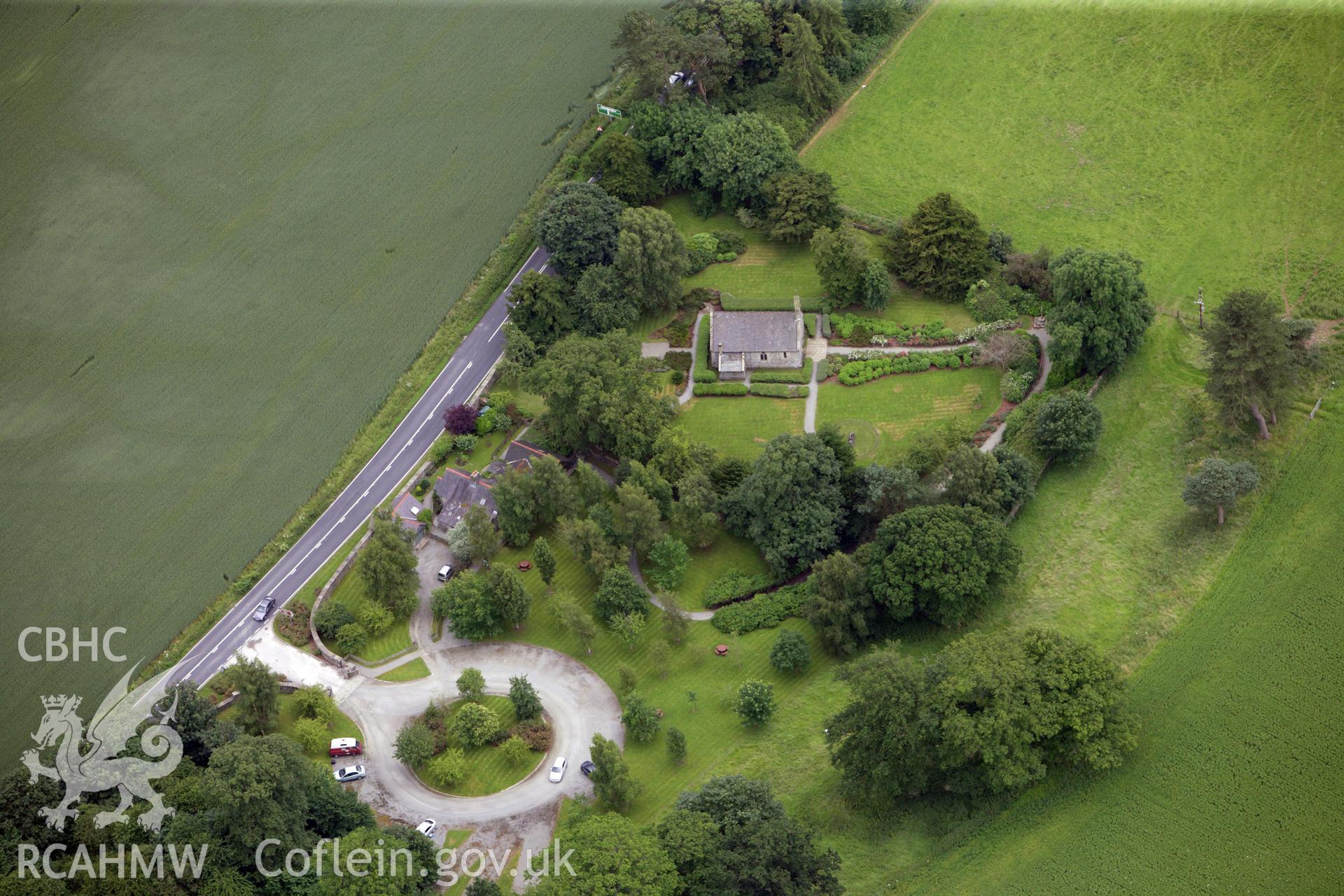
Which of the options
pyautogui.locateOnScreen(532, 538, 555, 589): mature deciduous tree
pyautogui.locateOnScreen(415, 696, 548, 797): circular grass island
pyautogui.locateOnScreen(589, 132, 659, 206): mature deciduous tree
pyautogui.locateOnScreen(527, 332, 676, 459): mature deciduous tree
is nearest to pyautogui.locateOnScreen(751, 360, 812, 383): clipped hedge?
pyautogui.locateOnScreen(527, 332, 676, 459): mature deciduous tree

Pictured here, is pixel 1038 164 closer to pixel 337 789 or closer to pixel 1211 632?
pixel 1211 632

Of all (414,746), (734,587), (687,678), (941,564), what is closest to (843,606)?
(941,564)

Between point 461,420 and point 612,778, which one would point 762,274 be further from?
point 612,778

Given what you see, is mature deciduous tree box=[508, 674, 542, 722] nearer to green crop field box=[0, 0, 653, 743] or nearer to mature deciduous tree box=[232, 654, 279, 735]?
mature deciduous tree box=[232, 654, 279, 735]

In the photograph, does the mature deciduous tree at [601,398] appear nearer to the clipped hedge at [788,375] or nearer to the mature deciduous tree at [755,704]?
the clipped hedge at [788,375]

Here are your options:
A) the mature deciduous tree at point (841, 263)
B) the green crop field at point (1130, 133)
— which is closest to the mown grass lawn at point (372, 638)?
the mature deciduous tree at point (841, 263)
